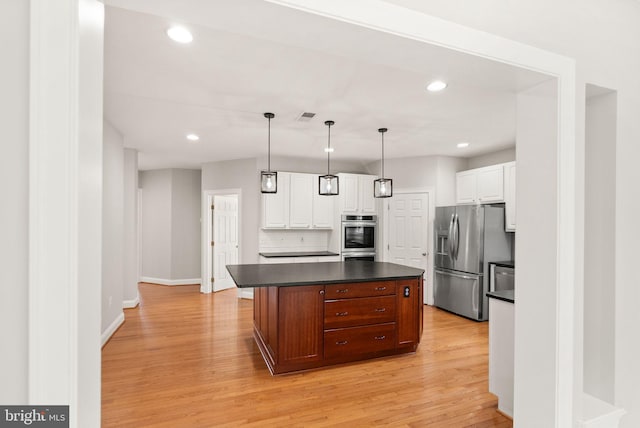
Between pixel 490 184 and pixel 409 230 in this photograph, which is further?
pixel 409 230

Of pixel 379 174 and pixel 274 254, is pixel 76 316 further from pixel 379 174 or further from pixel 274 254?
pixel 379 174

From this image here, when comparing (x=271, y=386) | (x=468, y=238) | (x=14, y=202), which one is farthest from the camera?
(x=468, y=238)

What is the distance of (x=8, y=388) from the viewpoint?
2.50 ft

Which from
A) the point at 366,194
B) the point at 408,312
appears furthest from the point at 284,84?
the point at 366,194

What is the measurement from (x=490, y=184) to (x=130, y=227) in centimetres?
585

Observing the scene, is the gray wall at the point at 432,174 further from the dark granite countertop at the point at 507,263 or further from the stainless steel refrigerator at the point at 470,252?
the dark granite countertop at the point at 507,263

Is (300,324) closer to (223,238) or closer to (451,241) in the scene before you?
(451,241)

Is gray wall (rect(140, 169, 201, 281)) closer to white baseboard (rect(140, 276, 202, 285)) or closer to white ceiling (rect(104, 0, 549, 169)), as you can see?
white baseboard (rect(140, 276, 202, 285))

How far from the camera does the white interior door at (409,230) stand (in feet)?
18.9

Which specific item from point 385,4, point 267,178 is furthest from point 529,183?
point 267,178

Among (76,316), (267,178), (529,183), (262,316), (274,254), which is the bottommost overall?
(262,316)

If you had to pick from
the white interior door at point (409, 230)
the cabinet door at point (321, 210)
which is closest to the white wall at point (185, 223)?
the cabinet door at point (321, 210)

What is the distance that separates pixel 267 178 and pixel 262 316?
1534 mm

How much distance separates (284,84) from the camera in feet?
9.21
